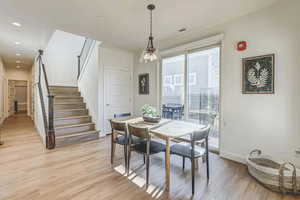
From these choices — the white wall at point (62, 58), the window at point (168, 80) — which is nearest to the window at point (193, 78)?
the window at point (168, 80)

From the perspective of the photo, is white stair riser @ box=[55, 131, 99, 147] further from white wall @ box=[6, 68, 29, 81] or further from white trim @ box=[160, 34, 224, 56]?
white wall @ box=[6, 68, 29, 81]

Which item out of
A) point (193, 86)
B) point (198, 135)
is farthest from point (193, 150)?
point (193, 86)

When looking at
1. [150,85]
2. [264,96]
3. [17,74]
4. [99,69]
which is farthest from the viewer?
[17,74]

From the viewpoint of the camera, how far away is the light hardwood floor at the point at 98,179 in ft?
6.27

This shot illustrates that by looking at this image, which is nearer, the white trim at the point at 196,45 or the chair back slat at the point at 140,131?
the chair back slat at the point at 140,131

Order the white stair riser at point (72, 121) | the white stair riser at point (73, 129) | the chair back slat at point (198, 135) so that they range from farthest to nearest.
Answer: the white stair riser at point (72, 121)
the white stair riser at point (73, 129)
the chair back slat at point (198, 135)

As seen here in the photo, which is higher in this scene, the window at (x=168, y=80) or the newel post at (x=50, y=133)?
the window at (x=168, y=80)

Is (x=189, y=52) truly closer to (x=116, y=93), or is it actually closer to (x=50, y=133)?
(x=116, y=93)

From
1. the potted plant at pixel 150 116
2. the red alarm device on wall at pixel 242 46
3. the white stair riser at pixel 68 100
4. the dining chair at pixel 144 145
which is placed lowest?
the dining chair at pixel 144 145

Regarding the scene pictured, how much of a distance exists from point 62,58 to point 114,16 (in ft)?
14.7

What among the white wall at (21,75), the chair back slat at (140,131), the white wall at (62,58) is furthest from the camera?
the white wall at (21,75)

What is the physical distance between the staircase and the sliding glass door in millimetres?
2266

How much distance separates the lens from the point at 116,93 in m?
4.87

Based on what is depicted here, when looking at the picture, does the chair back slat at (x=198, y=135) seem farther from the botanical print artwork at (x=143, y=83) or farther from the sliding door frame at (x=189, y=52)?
the botanical print artwork at (x=143, y=83)
